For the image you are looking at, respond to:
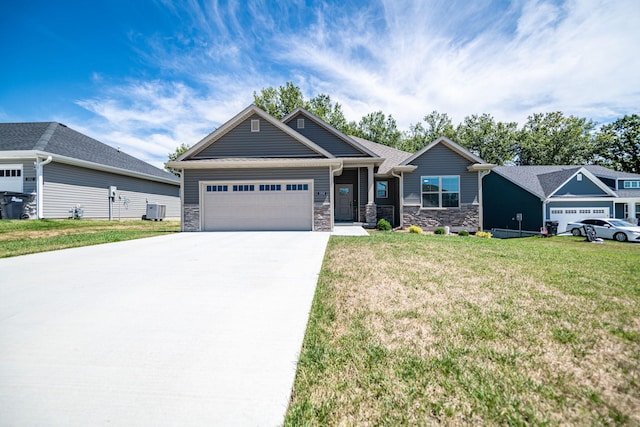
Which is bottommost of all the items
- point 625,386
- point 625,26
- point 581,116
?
point 625,386

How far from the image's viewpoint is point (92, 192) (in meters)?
16.2

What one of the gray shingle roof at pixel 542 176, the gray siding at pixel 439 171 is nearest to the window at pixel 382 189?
the gray siding at pixel 439 171

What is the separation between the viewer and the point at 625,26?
338 inches

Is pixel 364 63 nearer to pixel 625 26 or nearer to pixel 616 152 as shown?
pixel 625 26

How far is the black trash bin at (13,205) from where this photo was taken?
41.8 feet

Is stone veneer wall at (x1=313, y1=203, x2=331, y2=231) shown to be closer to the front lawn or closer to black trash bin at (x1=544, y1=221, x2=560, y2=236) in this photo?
the front lawn

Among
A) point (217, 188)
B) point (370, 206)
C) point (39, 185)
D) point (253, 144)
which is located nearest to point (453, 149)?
point (370, 206)

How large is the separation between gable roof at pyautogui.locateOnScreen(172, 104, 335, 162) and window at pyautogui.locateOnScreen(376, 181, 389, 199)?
6251 mm

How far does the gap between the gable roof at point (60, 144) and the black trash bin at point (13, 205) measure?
232 cm

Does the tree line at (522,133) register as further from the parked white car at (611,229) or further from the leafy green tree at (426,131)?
the parked white car at (611,229)

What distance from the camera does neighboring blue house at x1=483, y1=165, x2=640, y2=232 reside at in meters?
17.9

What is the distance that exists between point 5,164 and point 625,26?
87.1 ft

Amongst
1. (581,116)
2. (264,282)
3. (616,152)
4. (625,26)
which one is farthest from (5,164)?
(616,152)

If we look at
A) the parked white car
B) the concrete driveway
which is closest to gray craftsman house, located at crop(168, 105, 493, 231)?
the concrete driveway
